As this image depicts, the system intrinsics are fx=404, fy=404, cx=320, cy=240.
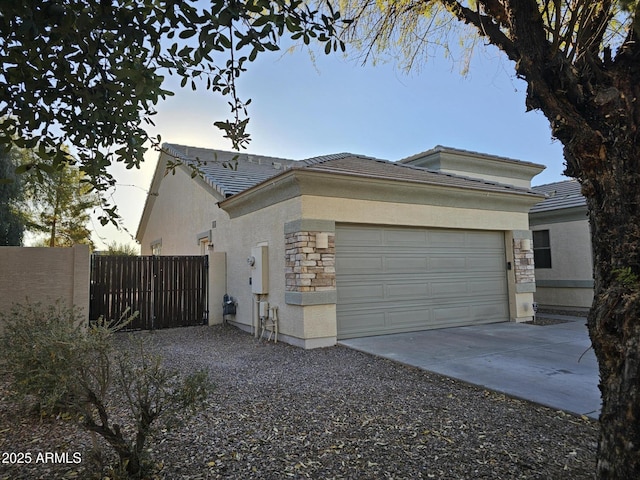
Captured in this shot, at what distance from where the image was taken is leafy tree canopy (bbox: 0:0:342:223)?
2.36 meters

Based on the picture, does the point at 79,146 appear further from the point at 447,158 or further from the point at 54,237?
the point at 54,237

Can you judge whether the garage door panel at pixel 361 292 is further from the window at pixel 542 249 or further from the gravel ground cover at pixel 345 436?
the window at pixel 542 249

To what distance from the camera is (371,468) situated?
3.07 metres

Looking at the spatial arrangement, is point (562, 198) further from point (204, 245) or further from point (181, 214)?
point (181, 214)

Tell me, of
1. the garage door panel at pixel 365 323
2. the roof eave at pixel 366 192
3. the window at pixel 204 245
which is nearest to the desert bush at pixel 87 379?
the roof eave at pixel 366 192

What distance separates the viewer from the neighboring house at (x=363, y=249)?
25.7 feet

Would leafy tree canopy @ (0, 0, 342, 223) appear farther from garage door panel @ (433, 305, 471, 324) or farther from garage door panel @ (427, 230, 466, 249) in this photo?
garage door panel @ (433, 305, 471, 324)

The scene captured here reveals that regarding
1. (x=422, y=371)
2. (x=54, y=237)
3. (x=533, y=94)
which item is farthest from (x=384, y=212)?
(x=54, y=237)

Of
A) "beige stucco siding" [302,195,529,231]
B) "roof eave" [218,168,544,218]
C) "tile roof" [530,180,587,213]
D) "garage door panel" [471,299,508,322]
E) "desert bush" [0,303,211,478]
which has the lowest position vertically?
"garage door panel" [471,299,508,322]

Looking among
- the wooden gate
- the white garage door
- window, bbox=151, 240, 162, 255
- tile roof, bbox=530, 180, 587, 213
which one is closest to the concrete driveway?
the white garage door

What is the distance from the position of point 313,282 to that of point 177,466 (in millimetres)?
4781

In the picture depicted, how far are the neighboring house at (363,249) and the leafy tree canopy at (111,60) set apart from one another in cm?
443

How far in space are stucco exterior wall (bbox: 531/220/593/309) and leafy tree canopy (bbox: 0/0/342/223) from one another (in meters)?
12.3

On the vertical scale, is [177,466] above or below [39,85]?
below
